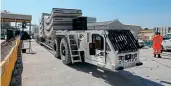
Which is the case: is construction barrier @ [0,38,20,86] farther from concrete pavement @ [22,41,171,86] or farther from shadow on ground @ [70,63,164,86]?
shadow on ground @ [70,63,164,86]

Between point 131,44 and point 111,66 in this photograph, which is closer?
point 111,66

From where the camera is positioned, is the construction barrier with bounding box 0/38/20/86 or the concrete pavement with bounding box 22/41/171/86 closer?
the construction barrier with bounding box 0/38/20/86

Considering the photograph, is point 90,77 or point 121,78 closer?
point 121,78

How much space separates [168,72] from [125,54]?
8.87ft

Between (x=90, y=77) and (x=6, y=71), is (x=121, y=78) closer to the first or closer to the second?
(x=90, y=77)

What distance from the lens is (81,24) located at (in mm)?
9805

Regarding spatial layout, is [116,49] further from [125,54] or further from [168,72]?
[168,72]

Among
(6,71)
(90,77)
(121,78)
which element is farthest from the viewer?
(90,77)

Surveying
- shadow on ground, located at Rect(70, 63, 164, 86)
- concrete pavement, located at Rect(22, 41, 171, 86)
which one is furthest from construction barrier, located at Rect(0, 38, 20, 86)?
shadow on ground, located at Rect(70, 63, 164, 86)

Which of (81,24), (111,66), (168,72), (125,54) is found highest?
Answer: (81,24)

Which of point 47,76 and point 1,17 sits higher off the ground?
point 1,17

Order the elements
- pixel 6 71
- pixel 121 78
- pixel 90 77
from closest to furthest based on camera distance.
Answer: pixel 6 71 < pixel 121 78 < pixel 90 77

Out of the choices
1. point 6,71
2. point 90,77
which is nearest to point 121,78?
point 90,77

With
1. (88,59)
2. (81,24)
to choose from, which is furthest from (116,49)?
(81,24)
